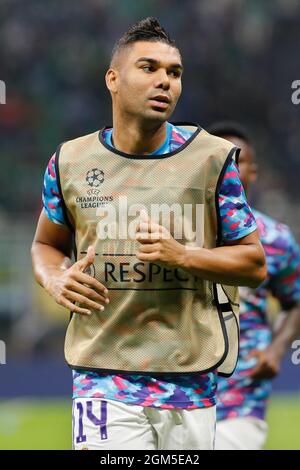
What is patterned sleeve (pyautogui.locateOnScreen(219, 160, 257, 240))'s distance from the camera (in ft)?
13.3

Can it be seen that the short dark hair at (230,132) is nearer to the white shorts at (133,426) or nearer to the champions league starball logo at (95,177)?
the champions league starball logo at (95,177)

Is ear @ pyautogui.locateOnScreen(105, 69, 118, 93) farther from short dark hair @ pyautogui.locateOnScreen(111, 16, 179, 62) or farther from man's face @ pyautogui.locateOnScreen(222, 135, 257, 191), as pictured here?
man's face @ pyautogui.locateOnScreen(222, 135, 257, 191)

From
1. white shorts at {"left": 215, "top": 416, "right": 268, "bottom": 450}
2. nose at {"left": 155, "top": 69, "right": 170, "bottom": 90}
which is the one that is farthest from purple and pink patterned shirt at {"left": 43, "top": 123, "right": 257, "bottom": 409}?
white shorts at {"left": 215, "top": 416, "right": 268, "bottom": 450}

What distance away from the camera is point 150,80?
158 inches

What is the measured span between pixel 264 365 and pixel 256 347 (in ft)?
0.39

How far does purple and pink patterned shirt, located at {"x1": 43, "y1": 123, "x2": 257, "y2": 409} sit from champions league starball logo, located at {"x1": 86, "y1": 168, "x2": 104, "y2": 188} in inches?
19.3

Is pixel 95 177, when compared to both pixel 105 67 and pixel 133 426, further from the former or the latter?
pixel 105 67

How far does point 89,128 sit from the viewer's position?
663 inches

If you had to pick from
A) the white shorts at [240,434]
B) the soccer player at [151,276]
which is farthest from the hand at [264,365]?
the soccer player at [151,276]

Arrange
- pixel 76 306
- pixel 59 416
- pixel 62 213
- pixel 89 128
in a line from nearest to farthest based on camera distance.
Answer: pixel 76 306 < pixel 62 213 < pixel 59 416 < pixel 89 128

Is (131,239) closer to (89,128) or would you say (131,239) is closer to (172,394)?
(172,394)

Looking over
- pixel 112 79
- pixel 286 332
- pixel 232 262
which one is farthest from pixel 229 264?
pixel 286 332

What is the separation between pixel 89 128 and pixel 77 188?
1279 cm
